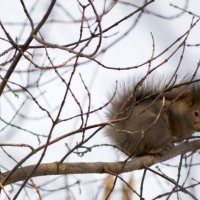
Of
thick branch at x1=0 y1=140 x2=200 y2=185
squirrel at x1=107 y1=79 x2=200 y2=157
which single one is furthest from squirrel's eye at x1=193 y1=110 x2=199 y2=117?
thick branch at x1=0 y1=140 x2=200 y2=185

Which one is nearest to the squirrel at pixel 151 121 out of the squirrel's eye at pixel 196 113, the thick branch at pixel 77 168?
the squirrel's eye at pixel 196 113

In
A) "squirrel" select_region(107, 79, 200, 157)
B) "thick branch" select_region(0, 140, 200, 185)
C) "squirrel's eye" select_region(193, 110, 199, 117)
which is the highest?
"squirrel's eye" select_region(193, 110, 199, 117)

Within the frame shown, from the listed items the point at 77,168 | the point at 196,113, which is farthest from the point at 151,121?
the point at 77,168

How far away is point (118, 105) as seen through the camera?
417 centimetres

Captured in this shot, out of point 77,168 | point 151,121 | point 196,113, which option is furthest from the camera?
point 196,113

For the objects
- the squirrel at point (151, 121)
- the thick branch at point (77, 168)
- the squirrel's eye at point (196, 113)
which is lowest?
the thick branch at point (77, 168)

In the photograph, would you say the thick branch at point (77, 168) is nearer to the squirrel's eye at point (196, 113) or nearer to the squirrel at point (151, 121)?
the squirrel at point (151, 121)

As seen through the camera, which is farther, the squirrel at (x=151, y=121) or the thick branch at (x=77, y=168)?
the squirrel at (x=151, y=121)

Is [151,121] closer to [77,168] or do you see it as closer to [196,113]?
[196,113]

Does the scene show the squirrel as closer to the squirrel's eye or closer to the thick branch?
the squirrel's eye

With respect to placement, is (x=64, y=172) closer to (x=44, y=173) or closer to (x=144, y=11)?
(x=44, y=173)

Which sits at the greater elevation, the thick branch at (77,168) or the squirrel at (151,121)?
the squirrel at (151,121)

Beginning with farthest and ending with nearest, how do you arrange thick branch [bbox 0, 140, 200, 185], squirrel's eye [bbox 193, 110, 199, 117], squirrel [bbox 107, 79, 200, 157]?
squirrel's eye [bbox 193, 110, 199, 117] < squirrel [bbox 107, 79, 200, 157] < thick branch [bbox 0, 140, 200, 185]

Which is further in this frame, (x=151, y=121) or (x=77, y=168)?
(x=151, y=121)
